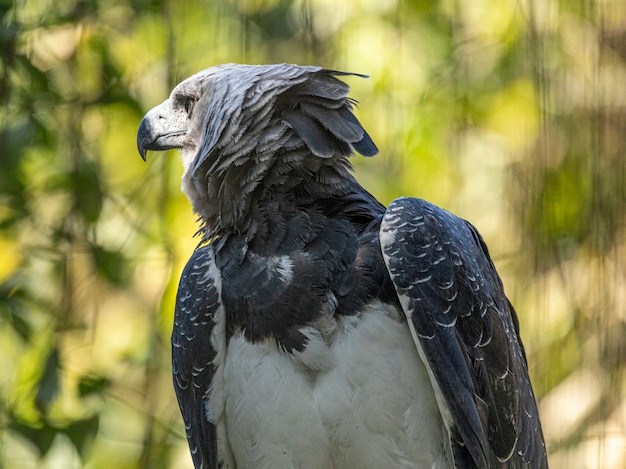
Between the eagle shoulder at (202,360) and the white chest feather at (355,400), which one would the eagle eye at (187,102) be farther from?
the white chest feather at (355,400)

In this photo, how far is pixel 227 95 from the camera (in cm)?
315

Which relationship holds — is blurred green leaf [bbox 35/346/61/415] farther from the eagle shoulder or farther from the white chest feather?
the white chest feather

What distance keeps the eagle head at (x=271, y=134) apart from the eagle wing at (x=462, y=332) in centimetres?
32

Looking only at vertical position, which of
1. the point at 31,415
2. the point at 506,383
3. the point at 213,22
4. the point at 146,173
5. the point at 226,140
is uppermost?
the point at 213,22

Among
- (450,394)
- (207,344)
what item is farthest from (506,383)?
(207,344)

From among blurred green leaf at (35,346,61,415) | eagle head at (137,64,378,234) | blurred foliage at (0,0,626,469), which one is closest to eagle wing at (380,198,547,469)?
eagle head at (137,64,378,234)

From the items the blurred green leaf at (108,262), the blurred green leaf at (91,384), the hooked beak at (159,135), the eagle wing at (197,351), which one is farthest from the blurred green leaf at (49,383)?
the eagle wing at (197,351)

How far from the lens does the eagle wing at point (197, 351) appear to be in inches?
118

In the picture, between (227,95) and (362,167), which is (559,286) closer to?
(362,167)

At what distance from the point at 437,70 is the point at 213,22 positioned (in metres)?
1.44

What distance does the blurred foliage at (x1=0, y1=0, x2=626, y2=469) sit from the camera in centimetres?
500

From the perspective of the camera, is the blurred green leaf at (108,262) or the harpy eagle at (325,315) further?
the blurred green leaf at (108,262)

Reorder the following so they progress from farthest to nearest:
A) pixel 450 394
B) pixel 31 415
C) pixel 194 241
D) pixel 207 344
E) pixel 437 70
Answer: pixel 437 70 < pixel 194 241 < pixel 31 415 < pixel 207 344 < pixel 450 394

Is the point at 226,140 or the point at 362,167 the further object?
the point at 362,167
